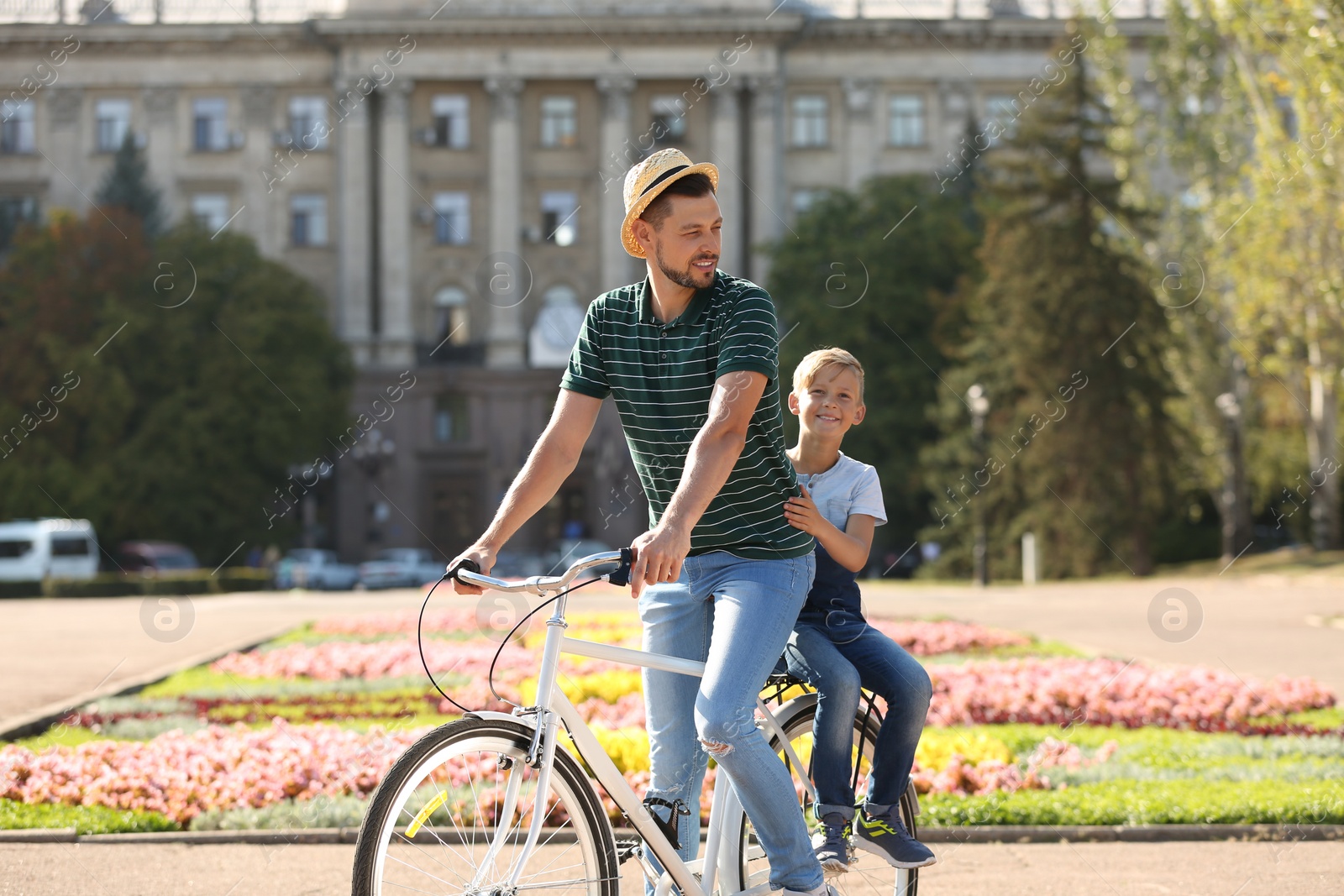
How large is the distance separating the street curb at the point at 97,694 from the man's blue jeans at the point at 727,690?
399cm

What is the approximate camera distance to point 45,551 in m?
45.0

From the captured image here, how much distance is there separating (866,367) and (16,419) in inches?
1034

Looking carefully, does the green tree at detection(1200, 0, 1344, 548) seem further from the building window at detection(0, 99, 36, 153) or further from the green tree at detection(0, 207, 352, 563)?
the building window at detection(0, 99, 36, 153)

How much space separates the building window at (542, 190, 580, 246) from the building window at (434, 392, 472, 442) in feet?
22.8

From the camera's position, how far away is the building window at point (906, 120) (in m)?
61.5

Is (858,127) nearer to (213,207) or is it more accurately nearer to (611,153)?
(611,153)

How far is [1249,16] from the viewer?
90.3 ft

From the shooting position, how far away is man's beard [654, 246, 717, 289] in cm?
419

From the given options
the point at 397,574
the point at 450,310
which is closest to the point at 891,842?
the point at 397,574

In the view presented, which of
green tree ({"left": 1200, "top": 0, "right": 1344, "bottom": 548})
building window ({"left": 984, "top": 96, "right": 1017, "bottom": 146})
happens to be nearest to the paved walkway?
green tree ({"left": 1200, "top": 0, "right": 1344, "bottom": 548})

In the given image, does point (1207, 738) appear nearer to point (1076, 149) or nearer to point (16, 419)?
point (1076, 149)

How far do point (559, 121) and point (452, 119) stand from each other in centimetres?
400

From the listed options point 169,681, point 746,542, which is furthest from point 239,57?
→ point 746,542

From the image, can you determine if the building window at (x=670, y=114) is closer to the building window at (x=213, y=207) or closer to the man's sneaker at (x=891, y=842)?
the building window at (x=213, y=207)
